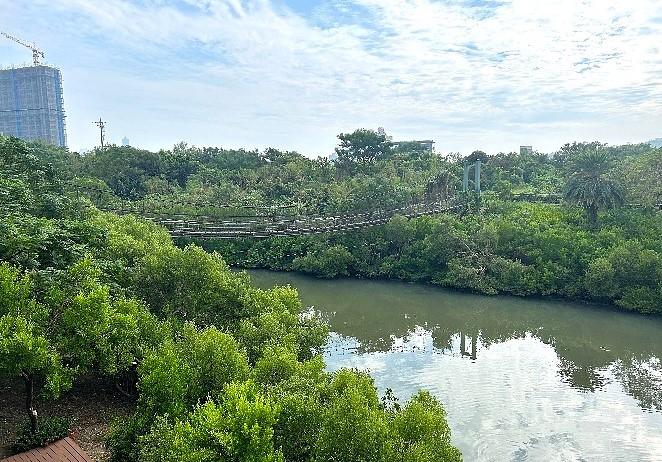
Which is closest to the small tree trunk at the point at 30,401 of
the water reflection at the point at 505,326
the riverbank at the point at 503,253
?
the water reflection at the point at 505,326

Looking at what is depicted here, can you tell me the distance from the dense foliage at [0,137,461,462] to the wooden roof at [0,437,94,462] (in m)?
0.35

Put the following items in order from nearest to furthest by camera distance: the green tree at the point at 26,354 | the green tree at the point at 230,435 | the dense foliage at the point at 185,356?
1. the green tree at the point at 230,435
2. the dense foliage at the point at 185,356
3. the green tree at the point at 26,354

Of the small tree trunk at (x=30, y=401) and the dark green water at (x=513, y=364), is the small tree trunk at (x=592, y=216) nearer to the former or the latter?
the dark green water at (x=513, y=364)

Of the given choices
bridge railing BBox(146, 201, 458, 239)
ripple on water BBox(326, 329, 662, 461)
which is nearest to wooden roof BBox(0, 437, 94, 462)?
ripple on water BBox(326, 329, 662, 461)

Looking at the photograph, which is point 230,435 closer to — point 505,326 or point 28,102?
point 505,326

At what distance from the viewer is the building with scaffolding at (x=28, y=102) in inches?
2298

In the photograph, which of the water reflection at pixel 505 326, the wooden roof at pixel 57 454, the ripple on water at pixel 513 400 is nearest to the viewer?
the wooden roof at pixel 57 454

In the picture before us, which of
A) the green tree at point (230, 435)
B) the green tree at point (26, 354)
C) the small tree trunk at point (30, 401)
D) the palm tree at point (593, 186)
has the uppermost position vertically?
the palm tree at point (593, 186)

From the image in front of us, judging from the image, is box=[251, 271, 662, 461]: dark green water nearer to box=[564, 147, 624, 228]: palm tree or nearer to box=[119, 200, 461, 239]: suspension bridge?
box=[119, 200, 461, 239]: suspension bridge

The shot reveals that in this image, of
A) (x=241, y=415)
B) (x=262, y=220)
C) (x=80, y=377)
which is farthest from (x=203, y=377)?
(x=262, y=220)

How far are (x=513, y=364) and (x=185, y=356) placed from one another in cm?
948

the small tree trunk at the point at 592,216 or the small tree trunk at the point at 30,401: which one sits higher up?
the small tree trunk at the point at 592,216

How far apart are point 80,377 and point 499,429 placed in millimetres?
7975

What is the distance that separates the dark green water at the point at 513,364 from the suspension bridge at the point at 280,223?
8.40 ft
